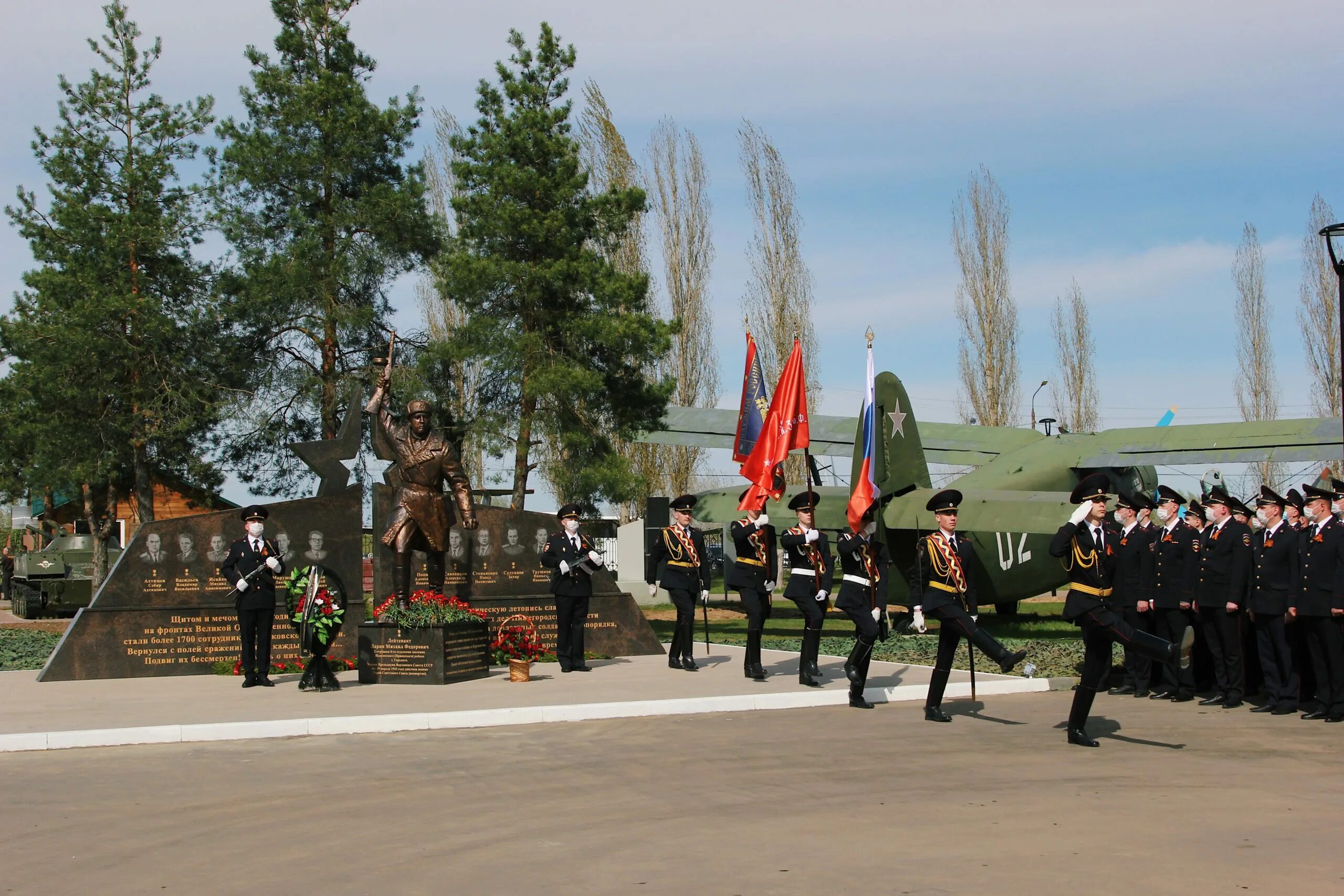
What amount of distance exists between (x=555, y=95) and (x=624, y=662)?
1164 centimetres

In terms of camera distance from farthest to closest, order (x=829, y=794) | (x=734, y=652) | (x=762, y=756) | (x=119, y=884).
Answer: (x=734, y=652)
(x=762, y=756)
(x=829, y=794)
(x=119, y=884)

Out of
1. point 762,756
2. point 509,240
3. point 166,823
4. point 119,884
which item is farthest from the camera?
point 509,240

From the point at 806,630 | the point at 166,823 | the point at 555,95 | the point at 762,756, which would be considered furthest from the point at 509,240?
the point at 166,823

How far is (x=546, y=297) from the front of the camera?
71.4ft

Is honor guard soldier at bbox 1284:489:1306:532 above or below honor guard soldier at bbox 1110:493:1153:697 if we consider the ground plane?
above

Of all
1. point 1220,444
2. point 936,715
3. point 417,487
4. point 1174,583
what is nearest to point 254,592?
point 417,487

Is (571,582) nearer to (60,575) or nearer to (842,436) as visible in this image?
(842,436)

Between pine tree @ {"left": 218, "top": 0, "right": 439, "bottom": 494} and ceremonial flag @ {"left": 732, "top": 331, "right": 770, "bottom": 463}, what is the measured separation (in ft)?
27.5

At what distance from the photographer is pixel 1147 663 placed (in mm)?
12516

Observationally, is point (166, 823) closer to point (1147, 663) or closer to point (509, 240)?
point (1147, 663)

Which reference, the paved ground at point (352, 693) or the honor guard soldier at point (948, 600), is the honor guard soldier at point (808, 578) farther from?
the honor guard soldier at point (948, 600)

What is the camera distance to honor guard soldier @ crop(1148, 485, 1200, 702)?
472 inches

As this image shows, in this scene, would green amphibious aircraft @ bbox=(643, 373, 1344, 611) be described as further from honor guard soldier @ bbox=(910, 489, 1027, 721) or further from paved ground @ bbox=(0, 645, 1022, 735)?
honor guard soldier @ bbox=(910, 489, 1027, 721)

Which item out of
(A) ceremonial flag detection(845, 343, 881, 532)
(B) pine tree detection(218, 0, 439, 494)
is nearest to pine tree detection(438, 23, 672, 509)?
(B) pine tree detection(218, 0, 439, 494)
